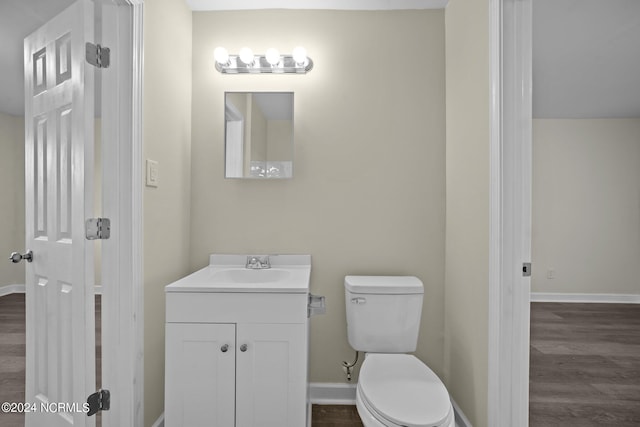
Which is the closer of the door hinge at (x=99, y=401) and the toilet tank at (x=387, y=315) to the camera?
the door hinge at (x=99, y=401)

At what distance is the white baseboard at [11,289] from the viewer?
400cm

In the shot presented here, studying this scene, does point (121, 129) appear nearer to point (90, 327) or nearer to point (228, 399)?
point (90, 327)

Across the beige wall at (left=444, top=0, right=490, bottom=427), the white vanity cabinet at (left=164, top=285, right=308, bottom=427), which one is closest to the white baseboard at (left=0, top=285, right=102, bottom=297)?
the white vanity cabinet at (left=164, top=285, right=308, bottom=427)

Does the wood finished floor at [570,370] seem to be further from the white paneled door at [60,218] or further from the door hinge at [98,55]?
the door hinge at [98,55]

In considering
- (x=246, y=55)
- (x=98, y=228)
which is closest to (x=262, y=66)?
(x=246, y=55)

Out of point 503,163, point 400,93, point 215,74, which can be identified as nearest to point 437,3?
point 400,93

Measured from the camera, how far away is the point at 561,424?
1779 mm

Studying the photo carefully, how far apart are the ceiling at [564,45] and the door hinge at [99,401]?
206cm

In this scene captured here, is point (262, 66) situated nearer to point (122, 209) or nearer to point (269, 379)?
point (122, 209)

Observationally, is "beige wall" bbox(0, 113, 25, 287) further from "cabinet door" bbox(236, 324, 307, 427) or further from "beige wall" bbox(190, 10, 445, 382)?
→ "cabinet door" bbox(236, 324, 307, 427)

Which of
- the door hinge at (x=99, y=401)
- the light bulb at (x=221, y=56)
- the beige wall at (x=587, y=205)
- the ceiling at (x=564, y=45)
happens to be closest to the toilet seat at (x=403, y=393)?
the door hinge at (x=99, y=401)

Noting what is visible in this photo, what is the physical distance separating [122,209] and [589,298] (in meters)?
5.09

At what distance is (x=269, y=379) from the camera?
141cm

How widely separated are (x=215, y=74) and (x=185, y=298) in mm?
1350
